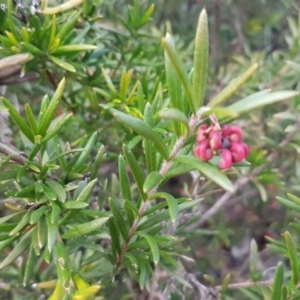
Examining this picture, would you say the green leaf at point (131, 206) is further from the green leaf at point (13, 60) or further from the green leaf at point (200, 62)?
the green leaf at point (13, 60)

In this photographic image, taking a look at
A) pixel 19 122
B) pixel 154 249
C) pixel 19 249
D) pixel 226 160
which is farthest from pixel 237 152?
pixel 19 249

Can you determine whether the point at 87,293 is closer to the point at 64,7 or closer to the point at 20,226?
the point at 20,226

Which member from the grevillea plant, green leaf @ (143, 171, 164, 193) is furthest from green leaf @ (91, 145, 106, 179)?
green leaf @ (143, 171, 164, 193)

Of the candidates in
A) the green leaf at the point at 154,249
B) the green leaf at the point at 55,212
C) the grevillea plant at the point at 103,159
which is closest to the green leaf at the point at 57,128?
the grevillea plant at the point at 103,159

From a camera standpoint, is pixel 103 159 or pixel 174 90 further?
pixel 103 159

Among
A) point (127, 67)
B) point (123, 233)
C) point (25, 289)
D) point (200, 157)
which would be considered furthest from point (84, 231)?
point (127, 67)

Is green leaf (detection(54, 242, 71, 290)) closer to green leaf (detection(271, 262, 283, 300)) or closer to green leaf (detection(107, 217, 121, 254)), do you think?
green leaf (detection(107, 217, 121, 254))
